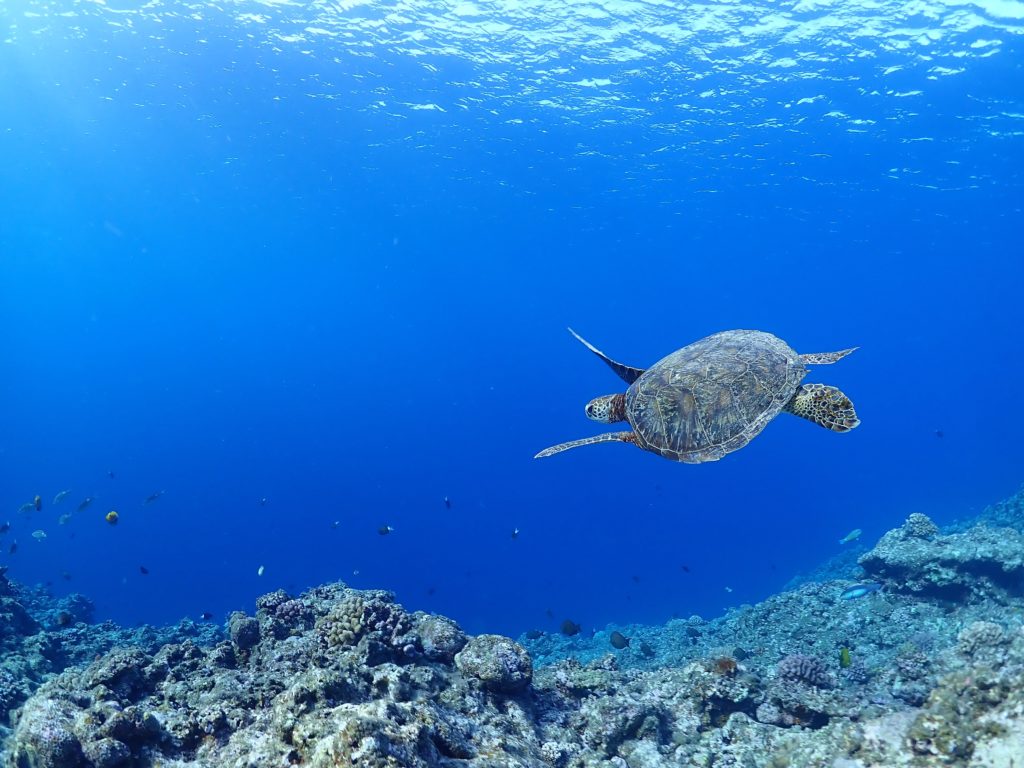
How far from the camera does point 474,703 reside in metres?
5.12

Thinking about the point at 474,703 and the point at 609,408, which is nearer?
the point at 474,703

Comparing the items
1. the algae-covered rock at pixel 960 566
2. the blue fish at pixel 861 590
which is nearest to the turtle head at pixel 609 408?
the blue fish at pixel 861 590

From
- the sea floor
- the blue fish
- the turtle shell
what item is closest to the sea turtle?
the turtle shell

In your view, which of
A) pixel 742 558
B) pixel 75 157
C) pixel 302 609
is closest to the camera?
pixel 302 609

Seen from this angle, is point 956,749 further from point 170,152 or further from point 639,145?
point 170,152

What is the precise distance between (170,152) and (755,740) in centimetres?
4751

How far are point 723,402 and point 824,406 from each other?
44.7 inches

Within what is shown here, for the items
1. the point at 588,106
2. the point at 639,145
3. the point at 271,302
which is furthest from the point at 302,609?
the point at 271,302

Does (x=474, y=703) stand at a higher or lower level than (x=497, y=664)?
lower

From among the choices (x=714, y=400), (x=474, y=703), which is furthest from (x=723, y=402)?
(x=474, y=703)

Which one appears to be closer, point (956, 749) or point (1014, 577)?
point (956, 749)

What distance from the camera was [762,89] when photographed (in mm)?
26875

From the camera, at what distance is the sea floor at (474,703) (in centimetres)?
344

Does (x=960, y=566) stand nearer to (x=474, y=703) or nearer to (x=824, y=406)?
(x=824, y=406)
